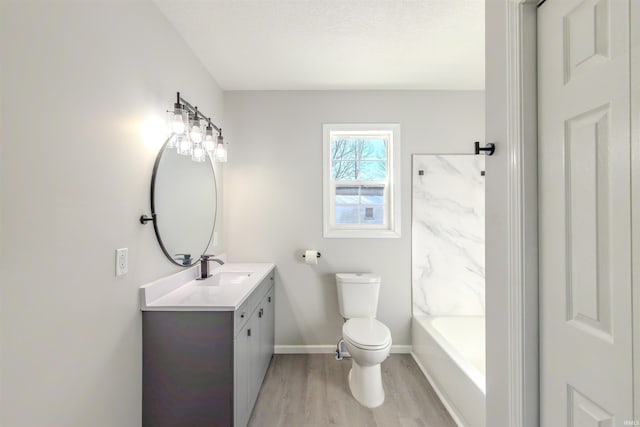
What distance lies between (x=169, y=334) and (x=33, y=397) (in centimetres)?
57

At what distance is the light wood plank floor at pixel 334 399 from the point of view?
5.94 feet

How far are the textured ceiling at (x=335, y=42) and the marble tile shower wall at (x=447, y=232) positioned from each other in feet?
2.54

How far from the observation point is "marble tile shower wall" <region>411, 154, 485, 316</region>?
2.69m

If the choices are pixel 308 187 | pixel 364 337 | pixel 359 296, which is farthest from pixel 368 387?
pixel 308 187

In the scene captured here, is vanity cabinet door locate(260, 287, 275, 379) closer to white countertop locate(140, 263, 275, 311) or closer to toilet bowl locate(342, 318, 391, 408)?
white countertop locate(140, 263, 275, 311)

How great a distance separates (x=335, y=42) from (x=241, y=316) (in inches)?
74.6

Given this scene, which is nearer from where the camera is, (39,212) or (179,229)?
(39,212)

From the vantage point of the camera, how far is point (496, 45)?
1083 millimetres

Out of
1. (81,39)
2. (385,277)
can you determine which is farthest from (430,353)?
(81,39)

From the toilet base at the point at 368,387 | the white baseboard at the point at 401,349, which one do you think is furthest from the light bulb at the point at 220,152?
the white baseboard at the point at 401,349

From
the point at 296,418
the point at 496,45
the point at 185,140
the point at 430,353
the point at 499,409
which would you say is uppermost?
the point at 496,45

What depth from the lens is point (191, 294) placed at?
1.65 m

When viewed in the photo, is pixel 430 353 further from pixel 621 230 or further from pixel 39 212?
pixel 39 212

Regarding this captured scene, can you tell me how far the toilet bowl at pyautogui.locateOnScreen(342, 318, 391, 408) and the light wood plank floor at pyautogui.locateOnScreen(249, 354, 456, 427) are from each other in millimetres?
58
